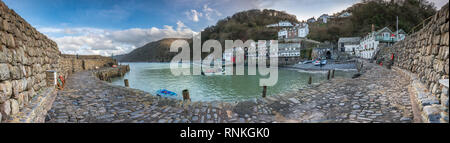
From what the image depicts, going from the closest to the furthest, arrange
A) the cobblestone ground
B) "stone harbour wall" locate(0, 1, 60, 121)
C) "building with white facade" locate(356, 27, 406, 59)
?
"stone harbour wall" locate(0, 1, 60, 121) → the cobblestone ground → "building with white facade" locate(356, 27, 406, 59)

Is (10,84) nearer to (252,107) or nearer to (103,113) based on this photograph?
(103,113)

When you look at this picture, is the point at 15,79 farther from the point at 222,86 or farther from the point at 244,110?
the point at 222,86

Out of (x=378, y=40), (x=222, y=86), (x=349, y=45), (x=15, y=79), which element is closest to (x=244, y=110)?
(x=15, y=79)

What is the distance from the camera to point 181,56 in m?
116

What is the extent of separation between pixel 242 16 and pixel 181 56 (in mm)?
57289

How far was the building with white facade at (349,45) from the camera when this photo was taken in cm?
4644

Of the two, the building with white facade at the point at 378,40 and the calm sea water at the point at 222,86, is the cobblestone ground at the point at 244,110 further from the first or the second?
the building with white facade at the point at 378,40

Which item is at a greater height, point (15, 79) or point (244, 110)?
point (15, 79)

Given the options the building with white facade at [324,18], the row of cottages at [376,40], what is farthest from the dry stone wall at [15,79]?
the building with white facade at [324,18]

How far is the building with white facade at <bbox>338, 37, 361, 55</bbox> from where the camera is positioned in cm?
4644

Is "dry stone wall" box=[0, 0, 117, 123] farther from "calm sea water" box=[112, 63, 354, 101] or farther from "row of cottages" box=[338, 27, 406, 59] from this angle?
"row of cottages" box=[338, 27, 406, 59]

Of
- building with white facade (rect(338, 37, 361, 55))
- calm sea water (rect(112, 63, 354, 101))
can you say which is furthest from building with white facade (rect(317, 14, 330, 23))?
calm sea water (rect(112, 63, 354, 101))

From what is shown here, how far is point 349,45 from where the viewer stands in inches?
1885
